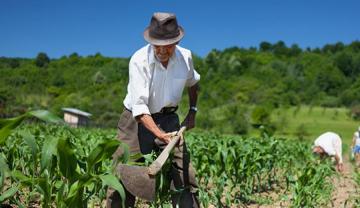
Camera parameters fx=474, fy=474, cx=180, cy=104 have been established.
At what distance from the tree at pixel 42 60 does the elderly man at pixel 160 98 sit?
58163 mm

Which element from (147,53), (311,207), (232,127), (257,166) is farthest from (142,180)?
(232,127)

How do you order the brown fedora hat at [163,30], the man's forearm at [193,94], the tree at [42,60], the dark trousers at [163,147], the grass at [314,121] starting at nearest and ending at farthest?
the brown fedora hat at [163,30], the dark trousers at [163,147], the man's forearm at [193,94], the grass at [314,121], the tree at [42,60]

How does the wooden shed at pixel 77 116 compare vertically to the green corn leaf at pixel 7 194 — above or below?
below

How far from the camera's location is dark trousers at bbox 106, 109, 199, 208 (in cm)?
325

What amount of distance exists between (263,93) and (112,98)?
74.6ft

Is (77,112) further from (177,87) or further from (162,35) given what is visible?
(162,35)

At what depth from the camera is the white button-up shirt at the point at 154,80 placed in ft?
10.1

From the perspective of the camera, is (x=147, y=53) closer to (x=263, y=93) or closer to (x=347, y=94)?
(x=263, y=93)

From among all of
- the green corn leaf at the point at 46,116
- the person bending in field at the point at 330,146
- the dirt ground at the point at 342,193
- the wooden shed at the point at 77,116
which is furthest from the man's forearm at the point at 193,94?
the wooden shed at the point at 77,116

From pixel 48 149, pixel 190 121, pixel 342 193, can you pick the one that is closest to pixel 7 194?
pixel 48 149

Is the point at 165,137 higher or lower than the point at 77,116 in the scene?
higher

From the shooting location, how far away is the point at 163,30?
9.93ft

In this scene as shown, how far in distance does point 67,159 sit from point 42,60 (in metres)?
61.5

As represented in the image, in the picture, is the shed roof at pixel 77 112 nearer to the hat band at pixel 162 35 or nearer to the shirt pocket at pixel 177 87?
the shirt pocket at pixel 177 87
